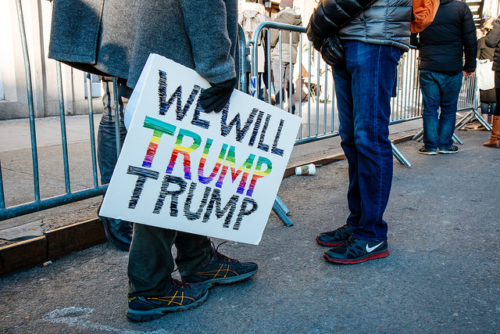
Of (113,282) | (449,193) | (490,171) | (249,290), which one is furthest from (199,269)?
(490,171)

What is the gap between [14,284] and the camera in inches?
103

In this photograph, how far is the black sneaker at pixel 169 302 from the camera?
218cm

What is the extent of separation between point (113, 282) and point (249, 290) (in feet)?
2.47

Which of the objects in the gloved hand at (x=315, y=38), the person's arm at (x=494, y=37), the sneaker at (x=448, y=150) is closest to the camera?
the gloved hand at (x=315, y=38)

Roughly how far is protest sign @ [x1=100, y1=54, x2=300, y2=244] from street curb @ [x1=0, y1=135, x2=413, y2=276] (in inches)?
46.4

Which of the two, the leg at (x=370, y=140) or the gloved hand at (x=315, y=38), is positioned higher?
the gloved hand at (x=315, y=38)

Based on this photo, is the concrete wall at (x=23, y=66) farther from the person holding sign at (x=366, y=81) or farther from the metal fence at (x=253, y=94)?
the person holding sign at (x=366, y=81)

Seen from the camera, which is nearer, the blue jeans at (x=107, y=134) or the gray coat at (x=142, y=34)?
the gray coat at (x=142, y=34)

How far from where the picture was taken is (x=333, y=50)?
276cm

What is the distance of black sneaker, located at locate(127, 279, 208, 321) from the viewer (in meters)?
2.18

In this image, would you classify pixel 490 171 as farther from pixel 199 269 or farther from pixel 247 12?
pixel 247 12

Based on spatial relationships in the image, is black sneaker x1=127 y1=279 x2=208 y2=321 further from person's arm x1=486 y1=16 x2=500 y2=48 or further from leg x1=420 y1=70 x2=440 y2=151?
person's arm x1=486 y1=16 x2=500 y2=48

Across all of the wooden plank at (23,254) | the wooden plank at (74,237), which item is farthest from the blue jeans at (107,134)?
the wooden plank at (23,254)

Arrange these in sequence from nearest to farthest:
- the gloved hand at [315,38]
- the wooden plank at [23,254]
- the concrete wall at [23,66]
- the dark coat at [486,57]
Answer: the wooden plank at [23,254] < the gloved hand at [315,38] < the concrete wall at [23,66] < the dark coat at [486,57]
